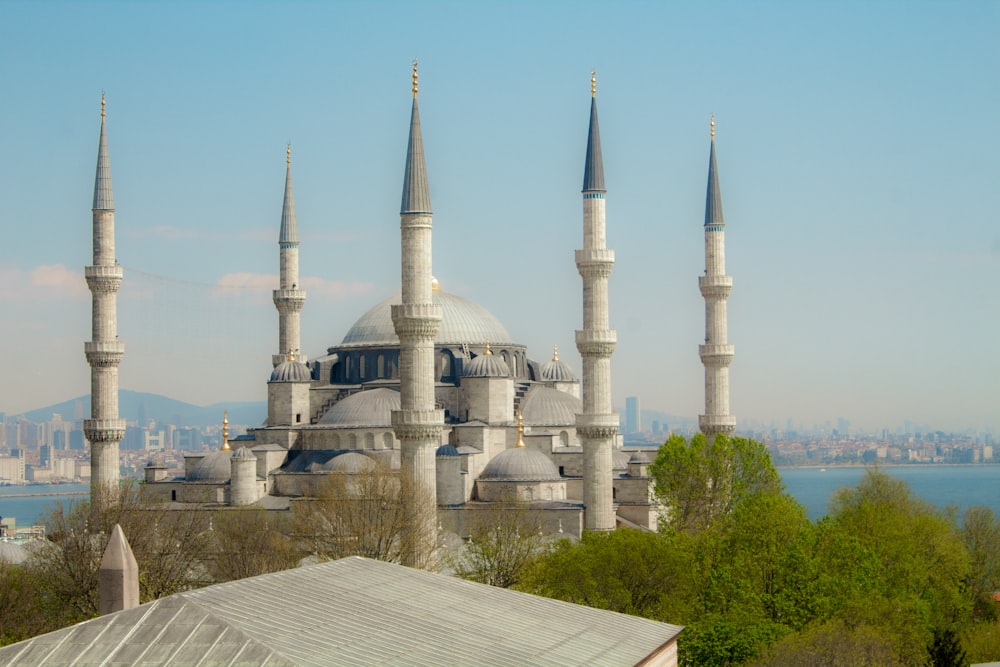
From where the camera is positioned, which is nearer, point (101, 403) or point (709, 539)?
point (709, 539)

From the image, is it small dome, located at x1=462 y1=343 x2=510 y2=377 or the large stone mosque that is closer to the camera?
the large stone mosque

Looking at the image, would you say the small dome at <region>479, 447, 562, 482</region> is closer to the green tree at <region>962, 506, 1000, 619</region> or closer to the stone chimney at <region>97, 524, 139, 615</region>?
the green tree at <region>962, 506, 1000, 619</region>

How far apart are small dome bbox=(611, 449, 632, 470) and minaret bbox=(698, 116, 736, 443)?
2.64 m

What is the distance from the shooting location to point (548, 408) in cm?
4831

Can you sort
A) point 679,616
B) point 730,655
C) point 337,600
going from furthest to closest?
point 679,616 → point 730,655 → point 337,600

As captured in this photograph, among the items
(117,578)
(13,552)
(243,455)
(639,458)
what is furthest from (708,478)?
(117,578)

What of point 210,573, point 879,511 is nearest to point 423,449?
point 210,573

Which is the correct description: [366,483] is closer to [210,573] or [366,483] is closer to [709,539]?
[210,573]

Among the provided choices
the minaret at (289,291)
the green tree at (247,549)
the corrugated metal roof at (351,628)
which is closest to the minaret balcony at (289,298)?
the minaret at (289,291)

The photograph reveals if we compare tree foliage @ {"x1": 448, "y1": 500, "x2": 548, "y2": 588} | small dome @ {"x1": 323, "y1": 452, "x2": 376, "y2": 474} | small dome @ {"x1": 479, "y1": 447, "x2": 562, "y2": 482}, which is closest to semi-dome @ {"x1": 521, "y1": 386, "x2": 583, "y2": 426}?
small dome @ {"x1": 479, "y1": 447, "x2": 562, "y2": 482}

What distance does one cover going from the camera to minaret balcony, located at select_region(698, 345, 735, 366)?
46.2 metres

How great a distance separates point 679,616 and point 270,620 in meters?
11.3

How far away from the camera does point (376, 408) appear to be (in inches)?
1766

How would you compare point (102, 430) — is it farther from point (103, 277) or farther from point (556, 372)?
point (556, 372)
